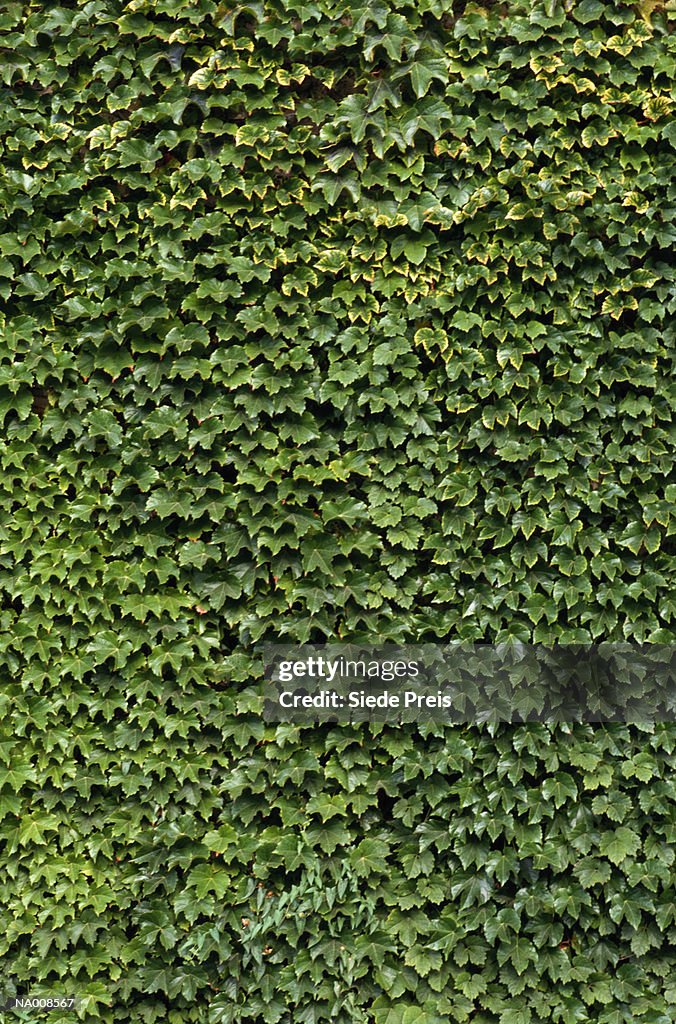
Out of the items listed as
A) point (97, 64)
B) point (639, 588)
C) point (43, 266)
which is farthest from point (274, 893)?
point (97, 64)

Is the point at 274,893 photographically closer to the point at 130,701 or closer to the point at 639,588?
the point at 130,701

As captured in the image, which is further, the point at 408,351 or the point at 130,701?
the point at 130,701

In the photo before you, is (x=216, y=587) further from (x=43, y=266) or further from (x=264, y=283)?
(x=43, y=266)

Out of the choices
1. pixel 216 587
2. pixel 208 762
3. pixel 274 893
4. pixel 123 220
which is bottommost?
pixel 274 893

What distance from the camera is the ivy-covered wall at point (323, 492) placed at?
9.15ft

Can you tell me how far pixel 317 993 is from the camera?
2.86 metres

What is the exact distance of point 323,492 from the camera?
9.53 feet

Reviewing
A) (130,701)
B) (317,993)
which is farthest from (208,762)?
(317,993)

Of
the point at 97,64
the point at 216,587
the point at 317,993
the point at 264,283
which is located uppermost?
the point at 97,64

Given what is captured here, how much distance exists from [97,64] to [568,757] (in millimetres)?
2803

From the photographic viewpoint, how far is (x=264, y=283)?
9.39ft

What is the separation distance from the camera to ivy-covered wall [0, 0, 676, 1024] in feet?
9.15

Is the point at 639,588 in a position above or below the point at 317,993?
above

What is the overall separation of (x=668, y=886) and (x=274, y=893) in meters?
1.34
